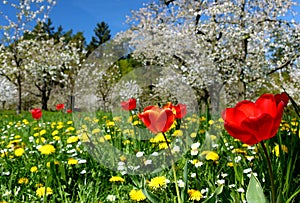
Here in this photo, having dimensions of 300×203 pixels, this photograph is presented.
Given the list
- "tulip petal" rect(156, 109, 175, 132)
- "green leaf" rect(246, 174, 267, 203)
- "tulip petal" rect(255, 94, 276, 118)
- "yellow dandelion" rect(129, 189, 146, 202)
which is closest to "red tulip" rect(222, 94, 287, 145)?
"tulip petal" rect(255, 94, 276, 118)

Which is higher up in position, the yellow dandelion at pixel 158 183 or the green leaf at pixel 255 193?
the green leaf at pixel 255 193

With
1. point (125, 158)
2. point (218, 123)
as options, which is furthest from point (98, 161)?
point (218, 123)

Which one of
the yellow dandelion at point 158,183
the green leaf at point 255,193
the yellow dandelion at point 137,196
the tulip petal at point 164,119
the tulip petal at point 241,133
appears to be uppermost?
the tulip petal at point 164,119

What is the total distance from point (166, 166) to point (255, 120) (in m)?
1.06

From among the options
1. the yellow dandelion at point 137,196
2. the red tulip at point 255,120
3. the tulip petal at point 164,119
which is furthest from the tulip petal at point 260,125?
the yellow dandelion at point 137,196

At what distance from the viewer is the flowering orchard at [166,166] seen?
83 cm

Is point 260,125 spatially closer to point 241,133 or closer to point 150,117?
point 241,133

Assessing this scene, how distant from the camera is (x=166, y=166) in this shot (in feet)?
5.47

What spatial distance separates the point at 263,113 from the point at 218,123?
2.13m

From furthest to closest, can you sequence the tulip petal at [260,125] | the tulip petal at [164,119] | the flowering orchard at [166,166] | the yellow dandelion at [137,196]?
the yellow dandelion at [137,196]
the tulip petal at [164,119]
the flowering orchard at [166,166]
the tulip petal at [260,125]

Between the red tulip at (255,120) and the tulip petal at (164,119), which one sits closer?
the red tulip at (255,120)

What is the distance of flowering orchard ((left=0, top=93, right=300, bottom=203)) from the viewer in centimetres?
83

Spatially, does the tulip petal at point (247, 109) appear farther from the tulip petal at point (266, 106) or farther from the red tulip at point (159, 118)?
the red tulip at point (159, 118)

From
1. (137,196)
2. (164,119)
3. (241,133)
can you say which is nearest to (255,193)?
(241,133)
